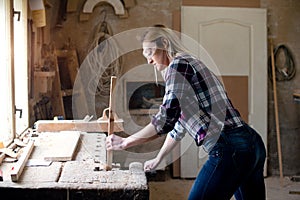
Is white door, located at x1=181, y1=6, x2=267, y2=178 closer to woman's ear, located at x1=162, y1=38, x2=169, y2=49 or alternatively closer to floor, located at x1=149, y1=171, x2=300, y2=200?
floor, located at x1=149, y1=171, x2=300, y2=200

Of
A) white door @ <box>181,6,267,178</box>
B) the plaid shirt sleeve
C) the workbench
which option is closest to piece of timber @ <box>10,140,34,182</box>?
the workbench

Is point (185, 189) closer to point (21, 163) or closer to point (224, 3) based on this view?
point (224, 3)

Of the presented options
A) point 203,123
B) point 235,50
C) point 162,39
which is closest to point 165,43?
point 162,39

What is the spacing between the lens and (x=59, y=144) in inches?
91.4

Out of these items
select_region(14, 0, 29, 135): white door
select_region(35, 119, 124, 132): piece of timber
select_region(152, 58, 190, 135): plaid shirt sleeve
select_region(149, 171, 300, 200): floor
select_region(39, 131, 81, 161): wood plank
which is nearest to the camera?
select_region(152, 58, 190, 135): plaid shirt sleeve

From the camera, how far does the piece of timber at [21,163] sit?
5.30ft

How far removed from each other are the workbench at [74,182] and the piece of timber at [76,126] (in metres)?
0.72

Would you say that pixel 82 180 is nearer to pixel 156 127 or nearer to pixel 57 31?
pixel 156 127

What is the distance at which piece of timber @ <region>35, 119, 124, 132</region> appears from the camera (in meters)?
2.77

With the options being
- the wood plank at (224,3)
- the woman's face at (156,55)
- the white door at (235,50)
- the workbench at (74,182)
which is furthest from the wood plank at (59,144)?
the wood plank at (224,3)

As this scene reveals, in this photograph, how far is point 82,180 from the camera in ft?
5.44

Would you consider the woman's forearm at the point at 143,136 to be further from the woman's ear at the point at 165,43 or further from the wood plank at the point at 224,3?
the wood plank at the point at 224,3

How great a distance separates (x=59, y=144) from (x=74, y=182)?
73cm

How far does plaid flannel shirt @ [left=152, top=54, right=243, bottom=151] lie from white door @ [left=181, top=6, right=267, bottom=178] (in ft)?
8.30
